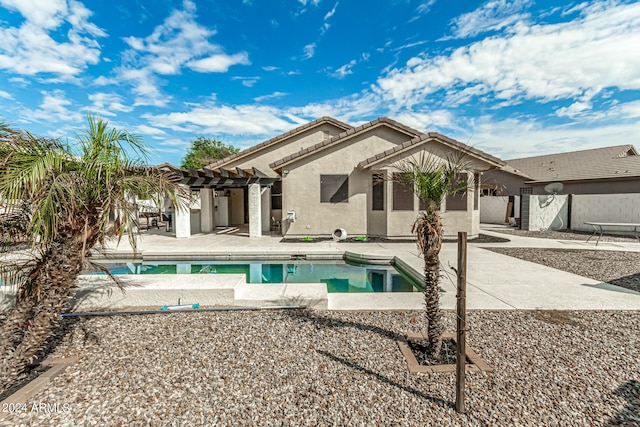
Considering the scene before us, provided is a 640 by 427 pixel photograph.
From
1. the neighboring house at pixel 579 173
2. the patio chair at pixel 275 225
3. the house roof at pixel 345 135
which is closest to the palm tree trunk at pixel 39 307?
the house roof at pixel 345 135

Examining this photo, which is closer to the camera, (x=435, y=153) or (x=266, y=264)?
(x=266, y=264)

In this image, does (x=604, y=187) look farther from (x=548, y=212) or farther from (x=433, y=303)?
(x=433, y=303)

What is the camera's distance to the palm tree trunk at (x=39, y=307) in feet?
10.5

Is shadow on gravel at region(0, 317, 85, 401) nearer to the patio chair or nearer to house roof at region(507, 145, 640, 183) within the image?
the patio chair

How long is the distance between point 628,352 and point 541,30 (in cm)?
1294

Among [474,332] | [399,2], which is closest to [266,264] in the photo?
[474,332]

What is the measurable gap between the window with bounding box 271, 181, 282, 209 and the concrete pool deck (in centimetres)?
650

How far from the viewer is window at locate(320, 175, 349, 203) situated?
15.1m

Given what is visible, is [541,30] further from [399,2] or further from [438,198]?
[438,198]

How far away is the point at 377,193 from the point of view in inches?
585

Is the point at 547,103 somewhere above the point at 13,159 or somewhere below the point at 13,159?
above

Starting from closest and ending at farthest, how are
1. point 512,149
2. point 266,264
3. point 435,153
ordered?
point 266,264 < point 435,153 < point 512,149

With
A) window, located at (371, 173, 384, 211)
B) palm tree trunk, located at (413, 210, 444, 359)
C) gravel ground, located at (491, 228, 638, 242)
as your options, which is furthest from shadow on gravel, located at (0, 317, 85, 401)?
gravel ground, located at (491, 228, 638, 242)

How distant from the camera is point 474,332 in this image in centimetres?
447
